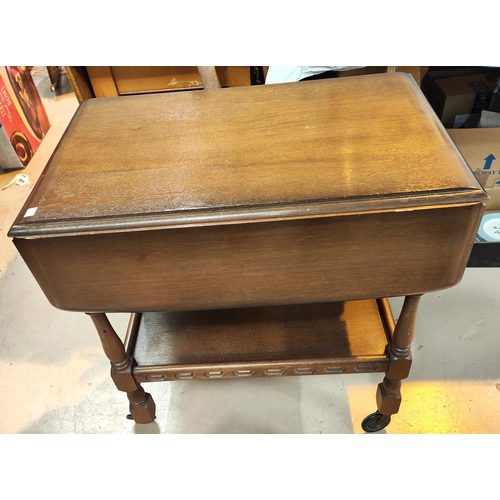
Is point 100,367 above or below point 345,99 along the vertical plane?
below

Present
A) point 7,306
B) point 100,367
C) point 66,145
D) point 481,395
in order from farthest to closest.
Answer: point 7,306
point 100,367
point 481,395
point 66,145

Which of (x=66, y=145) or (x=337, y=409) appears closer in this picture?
(x=66, y=145)

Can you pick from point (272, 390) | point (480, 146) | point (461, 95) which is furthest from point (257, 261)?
point (461, 95)

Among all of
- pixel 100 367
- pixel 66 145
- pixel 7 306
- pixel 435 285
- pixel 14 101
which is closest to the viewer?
pixel 435 285

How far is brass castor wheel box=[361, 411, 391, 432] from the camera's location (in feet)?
3.68

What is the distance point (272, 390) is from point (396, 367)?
372mm

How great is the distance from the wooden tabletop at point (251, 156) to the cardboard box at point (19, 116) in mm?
1163

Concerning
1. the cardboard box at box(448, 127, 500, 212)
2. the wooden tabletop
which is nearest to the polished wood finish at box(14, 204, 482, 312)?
the wooden tabletop

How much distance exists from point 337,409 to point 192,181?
747mm

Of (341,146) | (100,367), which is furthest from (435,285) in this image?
(100,367)

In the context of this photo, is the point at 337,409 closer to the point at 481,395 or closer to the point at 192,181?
the point at 481,395

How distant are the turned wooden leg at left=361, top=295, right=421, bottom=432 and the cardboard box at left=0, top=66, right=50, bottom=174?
5.96ft

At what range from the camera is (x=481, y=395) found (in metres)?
1.18

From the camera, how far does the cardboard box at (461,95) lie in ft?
5.43
